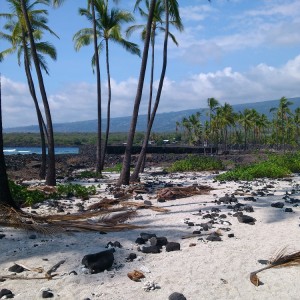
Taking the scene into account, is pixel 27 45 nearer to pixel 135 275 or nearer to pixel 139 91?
pixel 139 91

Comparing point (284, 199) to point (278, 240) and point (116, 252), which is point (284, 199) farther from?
→ point (116, 252)

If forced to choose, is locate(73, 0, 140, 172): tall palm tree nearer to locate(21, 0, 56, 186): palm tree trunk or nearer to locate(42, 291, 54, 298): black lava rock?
locate(21, 0, 56, 186): palm tree trunk

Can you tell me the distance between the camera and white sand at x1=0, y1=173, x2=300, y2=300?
479 centimetres

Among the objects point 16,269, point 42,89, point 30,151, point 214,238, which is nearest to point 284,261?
point 214,238

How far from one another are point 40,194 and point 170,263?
6268 mm

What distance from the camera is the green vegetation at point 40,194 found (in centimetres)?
1039

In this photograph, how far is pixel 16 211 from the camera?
26.2 ft

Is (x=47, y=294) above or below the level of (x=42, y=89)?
below

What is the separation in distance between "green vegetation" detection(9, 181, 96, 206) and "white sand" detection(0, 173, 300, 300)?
10.6 ft

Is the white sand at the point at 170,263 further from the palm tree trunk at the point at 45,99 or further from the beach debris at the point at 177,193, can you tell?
the palm tree trunk at the point at 45,99

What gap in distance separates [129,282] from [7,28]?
20.3 meters

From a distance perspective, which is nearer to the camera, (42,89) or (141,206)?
(141,206)

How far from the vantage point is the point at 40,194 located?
36.1ft

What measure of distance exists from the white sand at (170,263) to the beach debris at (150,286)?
0.05m
